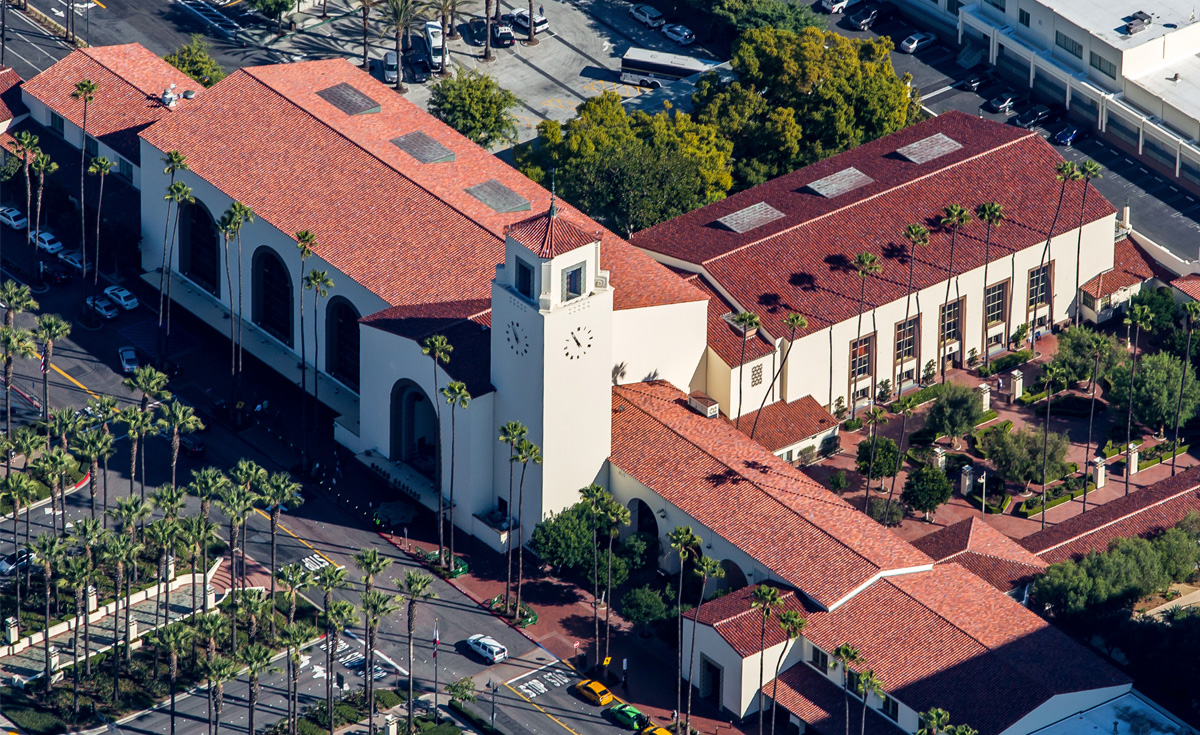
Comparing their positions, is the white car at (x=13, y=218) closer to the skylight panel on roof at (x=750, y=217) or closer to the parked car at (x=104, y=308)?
the parked car at (x=104, y=308)

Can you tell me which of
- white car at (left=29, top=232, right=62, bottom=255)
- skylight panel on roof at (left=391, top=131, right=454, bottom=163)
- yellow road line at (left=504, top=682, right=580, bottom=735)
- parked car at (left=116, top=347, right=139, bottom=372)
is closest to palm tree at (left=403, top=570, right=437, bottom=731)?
yellow road line at (left=504, top=682, right=580, bottom=735)

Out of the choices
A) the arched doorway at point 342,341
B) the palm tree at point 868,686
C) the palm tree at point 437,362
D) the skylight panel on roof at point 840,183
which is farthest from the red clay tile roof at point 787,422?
the arched doorway at point 342,341

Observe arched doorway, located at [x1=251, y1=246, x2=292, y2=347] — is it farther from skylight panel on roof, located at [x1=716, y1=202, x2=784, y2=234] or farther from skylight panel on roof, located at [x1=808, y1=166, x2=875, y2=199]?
skylight panel on roof, located at [x1=808, y1=166, x2=875, y2=199]

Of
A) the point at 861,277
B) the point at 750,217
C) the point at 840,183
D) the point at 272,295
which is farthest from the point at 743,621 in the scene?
the point at 272,295

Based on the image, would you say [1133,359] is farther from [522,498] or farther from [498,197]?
[498,197]

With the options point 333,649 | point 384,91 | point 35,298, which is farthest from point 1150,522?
point 35,298

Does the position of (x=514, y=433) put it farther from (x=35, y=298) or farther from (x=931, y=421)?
(x=35, y=298)
